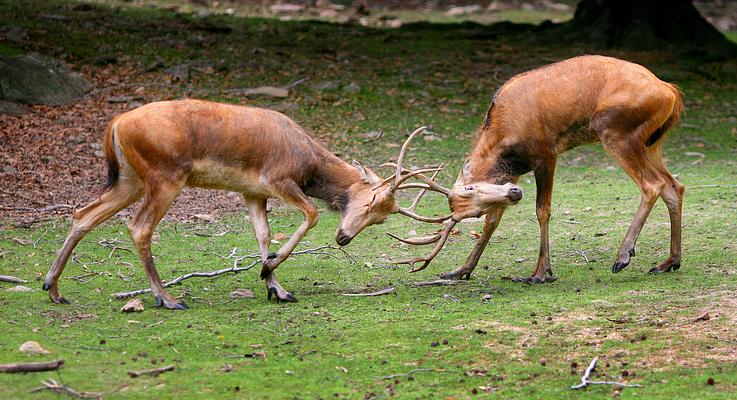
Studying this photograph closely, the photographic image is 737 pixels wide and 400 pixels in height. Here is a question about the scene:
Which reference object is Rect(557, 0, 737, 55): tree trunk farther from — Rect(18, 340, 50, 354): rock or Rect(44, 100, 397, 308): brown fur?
Rect(18, 340, 50, 354): rock

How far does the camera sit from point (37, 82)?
13.7 meters

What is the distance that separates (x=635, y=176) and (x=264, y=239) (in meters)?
3.03

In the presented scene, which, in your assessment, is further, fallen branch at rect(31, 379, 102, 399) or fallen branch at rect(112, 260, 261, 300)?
fallen branch at rect(112, 260, 261, 300)

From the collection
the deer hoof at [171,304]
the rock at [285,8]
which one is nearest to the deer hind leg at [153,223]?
the deer hoof at [171,304]

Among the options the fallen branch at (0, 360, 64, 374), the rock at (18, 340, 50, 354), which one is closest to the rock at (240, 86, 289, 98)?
the rock at (18, 340, 50, 354)

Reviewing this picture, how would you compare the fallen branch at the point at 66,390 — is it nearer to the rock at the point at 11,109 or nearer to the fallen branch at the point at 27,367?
the fallen branch at the point at 27,367

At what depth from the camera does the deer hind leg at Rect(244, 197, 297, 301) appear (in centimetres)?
789

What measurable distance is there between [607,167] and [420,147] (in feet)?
7.72

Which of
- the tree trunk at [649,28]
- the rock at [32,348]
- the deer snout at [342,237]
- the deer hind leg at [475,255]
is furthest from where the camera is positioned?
the tree trunk at [649,28]

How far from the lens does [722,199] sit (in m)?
11.1

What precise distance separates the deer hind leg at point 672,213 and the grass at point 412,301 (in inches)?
4.8

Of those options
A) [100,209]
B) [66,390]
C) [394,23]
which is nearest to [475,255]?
[100,209]

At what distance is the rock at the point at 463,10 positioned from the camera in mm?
23828

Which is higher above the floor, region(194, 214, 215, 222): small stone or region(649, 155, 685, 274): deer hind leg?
region(649, 155, 685, 274): deer hind leg
